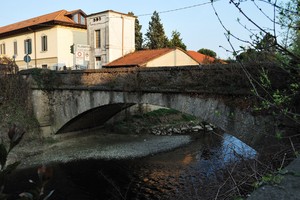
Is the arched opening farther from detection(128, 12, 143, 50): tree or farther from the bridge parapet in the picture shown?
detection(128, 12, 143, 50): tree

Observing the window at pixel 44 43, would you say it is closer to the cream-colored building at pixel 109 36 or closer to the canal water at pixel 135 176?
the cream-colored building at pixel 109 36

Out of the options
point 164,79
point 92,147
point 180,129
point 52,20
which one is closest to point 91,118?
point 92,147

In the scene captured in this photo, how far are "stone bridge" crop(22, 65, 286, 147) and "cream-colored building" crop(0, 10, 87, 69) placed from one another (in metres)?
9.82

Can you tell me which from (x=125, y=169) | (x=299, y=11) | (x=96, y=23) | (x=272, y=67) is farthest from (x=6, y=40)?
(x=299, y=11)

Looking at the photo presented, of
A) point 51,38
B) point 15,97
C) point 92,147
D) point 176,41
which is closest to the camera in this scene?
point 15,97

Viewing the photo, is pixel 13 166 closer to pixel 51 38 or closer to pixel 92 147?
pixel 92 147

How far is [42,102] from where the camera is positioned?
45.3 ft

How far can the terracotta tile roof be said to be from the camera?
18891 mm

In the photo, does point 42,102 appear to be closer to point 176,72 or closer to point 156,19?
point 176,72

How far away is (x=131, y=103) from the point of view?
34.9ft

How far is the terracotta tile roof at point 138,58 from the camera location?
1889 centimetres

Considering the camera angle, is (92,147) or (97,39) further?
(97,39)

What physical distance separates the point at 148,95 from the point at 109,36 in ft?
44.3

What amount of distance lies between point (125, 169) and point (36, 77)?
648 cm
